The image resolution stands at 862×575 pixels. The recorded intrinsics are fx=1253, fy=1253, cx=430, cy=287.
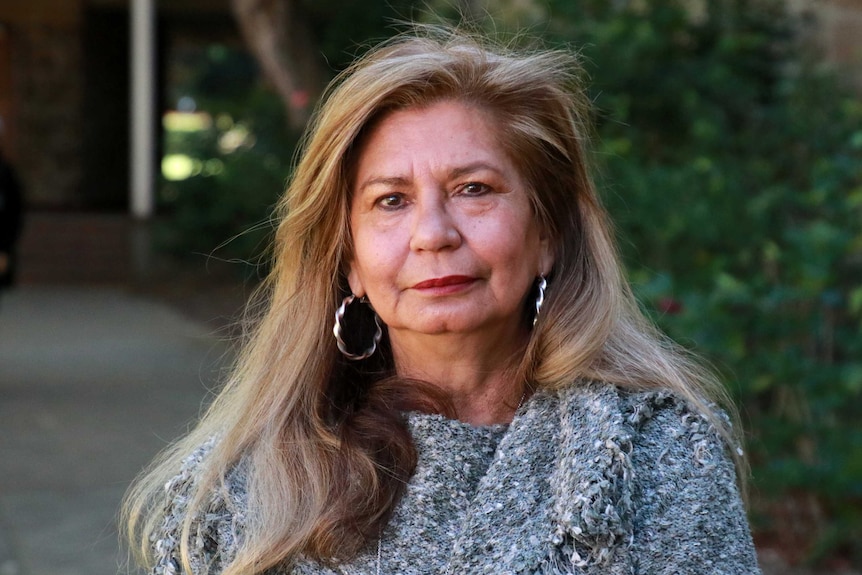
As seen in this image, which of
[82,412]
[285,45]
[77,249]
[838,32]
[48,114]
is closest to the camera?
[838,32]

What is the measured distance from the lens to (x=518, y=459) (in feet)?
6.41

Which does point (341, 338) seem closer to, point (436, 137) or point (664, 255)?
point (436, 137)

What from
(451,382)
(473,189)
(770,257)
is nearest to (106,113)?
(770,257)

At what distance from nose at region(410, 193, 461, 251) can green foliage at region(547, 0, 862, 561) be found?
1.36 m

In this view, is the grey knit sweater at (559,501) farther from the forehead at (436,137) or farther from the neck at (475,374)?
the forehead at (436,137)

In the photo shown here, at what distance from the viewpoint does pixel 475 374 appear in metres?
2.20

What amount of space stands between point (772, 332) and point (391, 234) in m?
2.42

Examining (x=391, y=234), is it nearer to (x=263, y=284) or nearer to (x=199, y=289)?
(x=263, y=284)

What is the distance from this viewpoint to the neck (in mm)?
2174

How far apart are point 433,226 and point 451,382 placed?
0.33m

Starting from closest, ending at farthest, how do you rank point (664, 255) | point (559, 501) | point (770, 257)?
point (559, 501), point (770, 257), point (664, 255)

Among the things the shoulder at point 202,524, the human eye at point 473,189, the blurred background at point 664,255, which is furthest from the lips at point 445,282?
the blurred background at point 664,255

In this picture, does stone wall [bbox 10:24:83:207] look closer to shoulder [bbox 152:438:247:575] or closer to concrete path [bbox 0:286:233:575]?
concrete path [bbox 0:286:233:575]

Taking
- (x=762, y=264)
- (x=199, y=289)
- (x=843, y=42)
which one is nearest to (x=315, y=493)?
(x=762, y=264)
